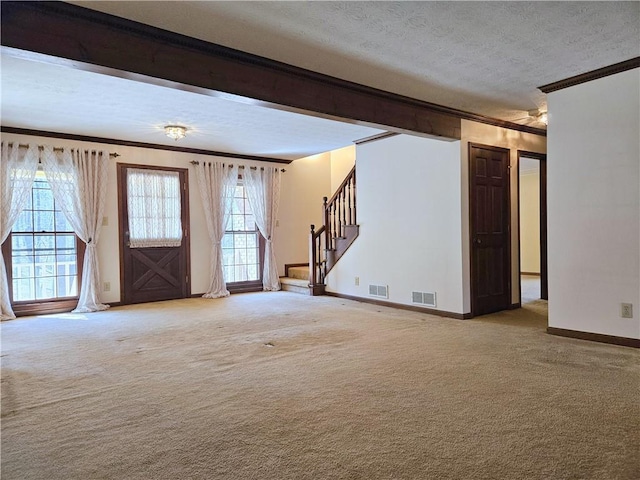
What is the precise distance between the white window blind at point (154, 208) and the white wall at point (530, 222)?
7.91m

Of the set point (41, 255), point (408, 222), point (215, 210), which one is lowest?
point (41, 255)

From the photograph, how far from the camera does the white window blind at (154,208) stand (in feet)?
21.8

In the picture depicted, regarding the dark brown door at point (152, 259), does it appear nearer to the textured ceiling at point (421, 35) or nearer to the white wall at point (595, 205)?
the textured ceiling at point (421, 35)

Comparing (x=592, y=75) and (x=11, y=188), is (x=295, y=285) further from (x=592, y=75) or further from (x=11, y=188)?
(x=592, y=75)

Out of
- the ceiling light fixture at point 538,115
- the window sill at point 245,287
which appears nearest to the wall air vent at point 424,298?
the ceiling light fixture at point 538,115

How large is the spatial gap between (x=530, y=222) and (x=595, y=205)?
21.7ft

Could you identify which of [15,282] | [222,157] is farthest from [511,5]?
[15,282]

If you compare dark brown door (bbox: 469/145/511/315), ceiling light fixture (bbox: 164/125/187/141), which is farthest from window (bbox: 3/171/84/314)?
dark brown door (bbox: 469/145/511/315)

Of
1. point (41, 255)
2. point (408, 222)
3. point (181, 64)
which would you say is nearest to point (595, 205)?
point (408, 222)

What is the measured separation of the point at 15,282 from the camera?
5777 millimetres

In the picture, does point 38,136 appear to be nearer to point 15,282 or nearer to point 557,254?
point 15,282

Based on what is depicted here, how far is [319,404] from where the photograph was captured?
8.69ft

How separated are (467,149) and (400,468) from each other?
4237 millimetres

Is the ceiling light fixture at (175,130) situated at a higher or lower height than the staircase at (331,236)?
higher
